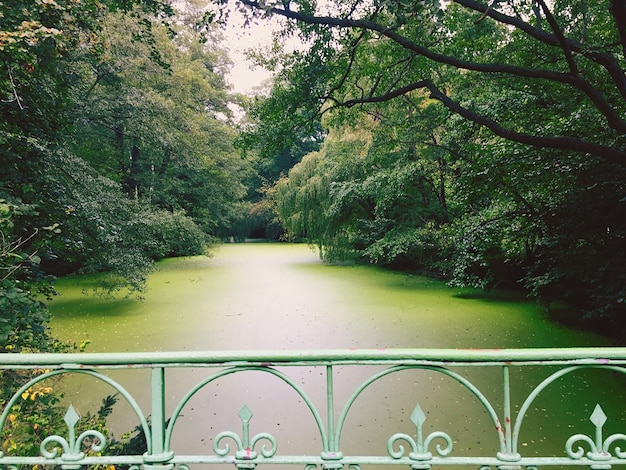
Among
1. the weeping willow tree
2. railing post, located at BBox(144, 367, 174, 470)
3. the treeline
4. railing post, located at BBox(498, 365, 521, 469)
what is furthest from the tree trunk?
the weeping willow tree

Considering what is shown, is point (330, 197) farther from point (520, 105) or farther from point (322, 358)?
point (322, 358)

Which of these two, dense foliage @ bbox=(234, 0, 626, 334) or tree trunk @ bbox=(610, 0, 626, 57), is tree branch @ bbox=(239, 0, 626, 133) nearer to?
dense foliage @ bbox=(234, 0, 626, 334)

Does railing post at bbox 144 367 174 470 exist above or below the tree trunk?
below

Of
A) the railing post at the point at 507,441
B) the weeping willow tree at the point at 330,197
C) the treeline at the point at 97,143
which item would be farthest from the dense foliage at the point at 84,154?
the weeping willow tree at the point at 330,197

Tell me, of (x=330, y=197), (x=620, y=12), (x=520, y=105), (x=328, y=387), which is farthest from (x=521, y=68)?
(x=330, y=197)

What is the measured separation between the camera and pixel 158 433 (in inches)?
32.4

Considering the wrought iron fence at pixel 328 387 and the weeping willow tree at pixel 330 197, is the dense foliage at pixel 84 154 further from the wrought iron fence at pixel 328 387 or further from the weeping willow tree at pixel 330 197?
the weeping willow tree at pixel 330 197

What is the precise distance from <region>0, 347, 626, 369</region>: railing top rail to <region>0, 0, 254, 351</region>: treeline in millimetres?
1241

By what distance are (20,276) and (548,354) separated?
2.98 metres

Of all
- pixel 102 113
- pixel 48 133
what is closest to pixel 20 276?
pixel 48 133

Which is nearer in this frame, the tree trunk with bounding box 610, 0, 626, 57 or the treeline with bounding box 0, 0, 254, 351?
the treeline with bounding box 0, 0, 254, 351

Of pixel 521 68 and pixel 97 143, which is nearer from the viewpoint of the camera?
pixel 521 68

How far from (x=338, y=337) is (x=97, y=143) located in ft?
21.2

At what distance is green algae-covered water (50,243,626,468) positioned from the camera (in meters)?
2.50
